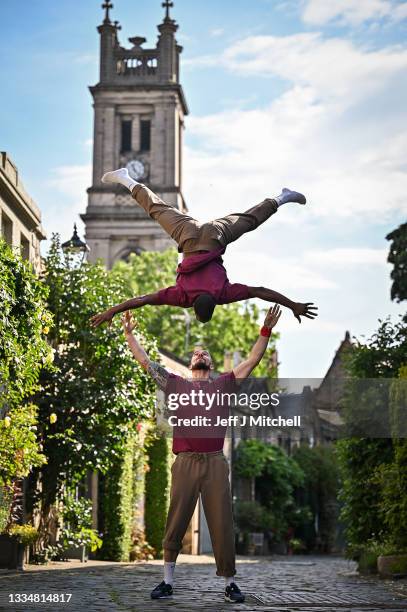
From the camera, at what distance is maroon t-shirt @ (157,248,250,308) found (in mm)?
10297

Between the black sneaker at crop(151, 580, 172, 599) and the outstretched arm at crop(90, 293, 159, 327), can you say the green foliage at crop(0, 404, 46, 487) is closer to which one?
the outstretched arm at crop(90, 293, 159, 327)

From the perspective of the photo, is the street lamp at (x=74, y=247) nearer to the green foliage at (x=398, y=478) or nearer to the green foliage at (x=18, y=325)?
the green foliage at (x=18, y=325)

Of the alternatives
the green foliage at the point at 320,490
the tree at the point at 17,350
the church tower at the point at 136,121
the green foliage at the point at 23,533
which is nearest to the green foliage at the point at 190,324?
the green foliage at the point at 320,490

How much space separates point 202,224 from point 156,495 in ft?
67.0

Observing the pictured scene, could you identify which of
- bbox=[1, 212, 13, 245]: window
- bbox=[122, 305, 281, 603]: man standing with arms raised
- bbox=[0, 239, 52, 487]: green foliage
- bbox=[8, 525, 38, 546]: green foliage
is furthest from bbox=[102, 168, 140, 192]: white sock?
bbox=[1, 212, 13, 245]: window

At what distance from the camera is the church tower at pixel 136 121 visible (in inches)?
3221

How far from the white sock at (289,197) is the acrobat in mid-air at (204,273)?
353mm

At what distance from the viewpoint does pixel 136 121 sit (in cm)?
8544

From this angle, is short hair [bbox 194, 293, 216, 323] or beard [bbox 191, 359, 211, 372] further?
beard [bbox 191, 359, 211, 372]

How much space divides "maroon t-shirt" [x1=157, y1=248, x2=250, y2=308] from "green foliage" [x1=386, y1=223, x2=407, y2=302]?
21561mm

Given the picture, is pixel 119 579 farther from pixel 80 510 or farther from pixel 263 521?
pixel 263 521

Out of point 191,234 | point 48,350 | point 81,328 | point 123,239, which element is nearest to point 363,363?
point 81,328

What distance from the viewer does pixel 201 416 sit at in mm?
10367

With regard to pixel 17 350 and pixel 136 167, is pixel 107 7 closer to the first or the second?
pixel 136 167
